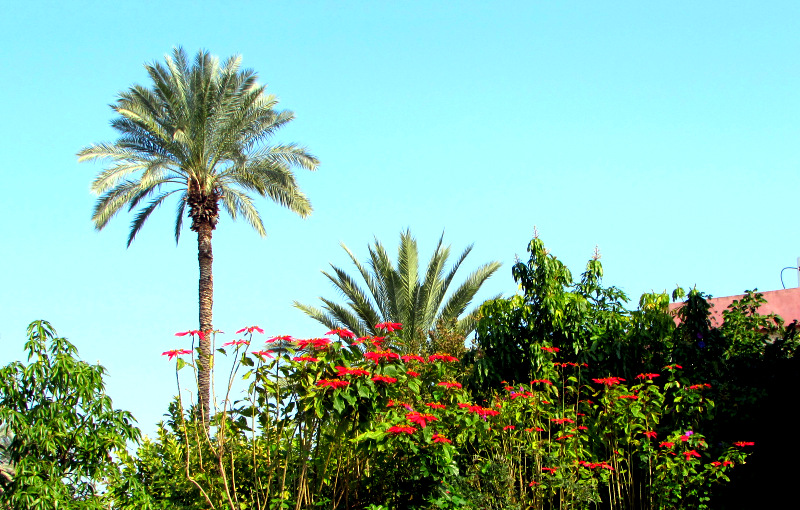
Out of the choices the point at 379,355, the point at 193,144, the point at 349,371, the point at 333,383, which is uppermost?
the point at 193,144

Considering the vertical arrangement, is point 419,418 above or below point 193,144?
below

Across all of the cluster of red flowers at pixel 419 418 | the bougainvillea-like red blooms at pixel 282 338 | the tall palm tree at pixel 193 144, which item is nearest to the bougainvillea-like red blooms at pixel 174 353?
the bougainvillea-like red blooms at pixel 282 338

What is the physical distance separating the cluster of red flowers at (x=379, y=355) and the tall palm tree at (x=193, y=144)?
11.3 metres

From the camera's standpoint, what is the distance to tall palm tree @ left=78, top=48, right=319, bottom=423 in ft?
57.0

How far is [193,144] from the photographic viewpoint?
17312 mm

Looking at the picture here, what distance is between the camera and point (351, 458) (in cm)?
753

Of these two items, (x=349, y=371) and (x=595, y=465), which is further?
(x=595, y=465)

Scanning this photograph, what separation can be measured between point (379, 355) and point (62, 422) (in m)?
3.16

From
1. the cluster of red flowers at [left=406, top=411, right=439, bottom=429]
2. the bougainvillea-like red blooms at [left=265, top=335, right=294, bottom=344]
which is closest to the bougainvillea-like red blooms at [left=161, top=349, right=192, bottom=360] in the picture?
the bougainvillea-like red blooms at [left=265, top=335, right=294, bottom=344]

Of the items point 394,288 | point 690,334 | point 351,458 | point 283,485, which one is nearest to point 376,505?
point 351,458

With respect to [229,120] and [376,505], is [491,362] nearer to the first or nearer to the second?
[376,505]

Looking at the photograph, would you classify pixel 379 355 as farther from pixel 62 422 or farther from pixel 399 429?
pixel 62 422

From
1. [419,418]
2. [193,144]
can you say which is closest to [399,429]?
[419,418]

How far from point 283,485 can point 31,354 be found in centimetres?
285
